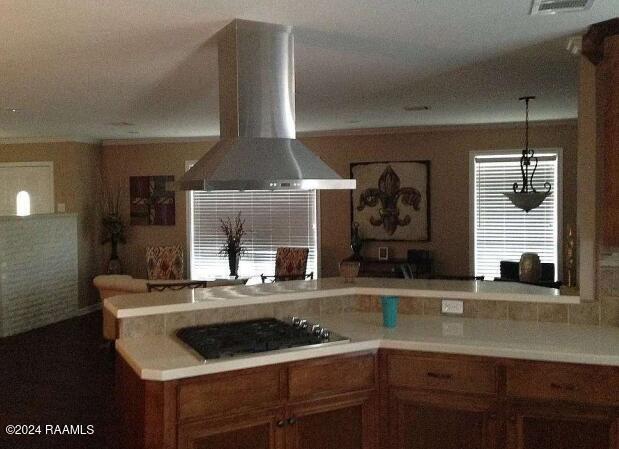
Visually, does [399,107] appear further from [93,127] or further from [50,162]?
[50,162]

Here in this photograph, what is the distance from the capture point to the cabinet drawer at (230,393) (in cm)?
259

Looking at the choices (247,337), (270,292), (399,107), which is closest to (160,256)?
(399,107)

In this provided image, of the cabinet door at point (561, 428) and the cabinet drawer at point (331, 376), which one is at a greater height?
the cabinet drawer at point (331, 376)

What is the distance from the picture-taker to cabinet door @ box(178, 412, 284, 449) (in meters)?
2.60

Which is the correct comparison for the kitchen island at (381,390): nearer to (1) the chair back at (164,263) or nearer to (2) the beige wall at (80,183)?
(1) the chair back at (164,263)

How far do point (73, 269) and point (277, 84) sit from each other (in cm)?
606

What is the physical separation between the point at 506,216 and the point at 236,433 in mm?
5590

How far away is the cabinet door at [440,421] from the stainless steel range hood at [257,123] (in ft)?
3.77

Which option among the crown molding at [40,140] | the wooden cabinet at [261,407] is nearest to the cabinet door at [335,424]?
the wooden cabinet at [261,407]

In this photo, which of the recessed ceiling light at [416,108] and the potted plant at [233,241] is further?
the potted plant at [233,241]

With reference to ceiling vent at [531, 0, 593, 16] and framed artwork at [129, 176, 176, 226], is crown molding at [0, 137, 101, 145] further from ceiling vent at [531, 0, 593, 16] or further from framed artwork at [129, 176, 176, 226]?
ceiling vent at [531, 0, 593, 16]

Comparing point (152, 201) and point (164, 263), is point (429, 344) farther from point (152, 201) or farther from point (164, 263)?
point (152, 201)

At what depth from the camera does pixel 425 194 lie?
773 centimetres

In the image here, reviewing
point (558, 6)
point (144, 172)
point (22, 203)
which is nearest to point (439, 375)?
point (558, 6)
